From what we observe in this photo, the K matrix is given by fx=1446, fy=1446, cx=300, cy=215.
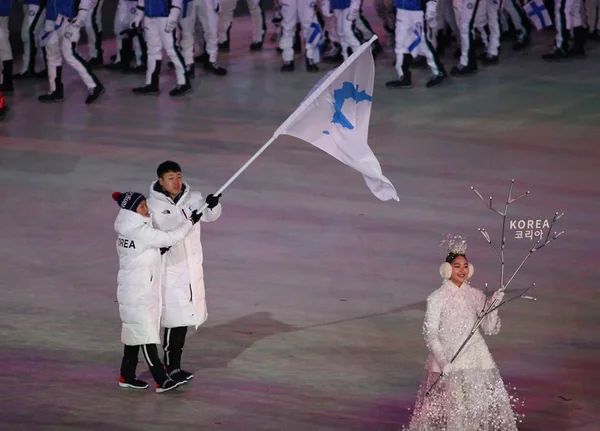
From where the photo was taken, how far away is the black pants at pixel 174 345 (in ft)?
30.7

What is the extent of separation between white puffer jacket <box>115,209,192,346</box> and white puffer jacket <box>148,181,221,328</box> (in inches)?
6.7

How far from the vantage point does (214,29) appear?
2030 centimetres

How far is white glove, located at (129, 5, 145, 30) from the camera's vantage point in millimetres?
18869

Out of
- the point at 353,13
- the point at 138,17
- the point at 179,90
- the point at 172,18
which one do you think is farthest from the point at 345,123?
the point at 353,13

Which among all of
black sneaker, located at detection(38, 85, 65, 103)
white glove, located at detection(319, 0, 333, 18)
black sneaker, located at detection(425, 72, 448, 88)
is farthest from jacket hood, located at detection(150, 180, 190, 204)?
white glove, located at detection(319, 0, 333, 18)

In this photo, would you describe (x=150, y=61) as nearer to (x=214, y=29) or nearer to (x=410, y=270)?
(x=214, y=29)

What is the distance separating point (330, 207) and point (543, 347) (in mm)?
4083

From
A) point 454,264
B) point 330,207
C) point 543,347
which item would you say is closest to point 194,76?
point 330,207

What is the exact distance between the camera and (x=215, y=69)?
20391 mm

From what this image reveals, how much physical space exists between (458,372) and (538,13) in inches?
540

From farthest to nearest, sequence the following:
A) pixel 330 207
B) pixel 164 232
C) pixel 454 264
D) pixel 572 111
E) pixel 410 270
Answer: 1. pixel 572 111
2. pixel 330 207
3. pixel 410 270
4. pixel 164 232
5. pixel 454 264

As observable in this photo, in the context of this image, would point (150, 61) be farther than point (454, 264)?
Yes

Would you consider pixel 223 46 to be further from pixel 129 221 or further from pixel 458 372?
pixel 458 372

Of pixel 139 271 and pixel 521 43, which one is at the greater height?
pixel 139 271
